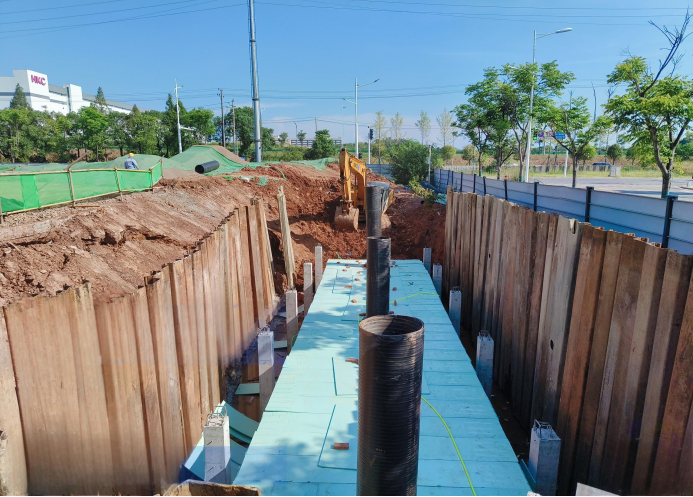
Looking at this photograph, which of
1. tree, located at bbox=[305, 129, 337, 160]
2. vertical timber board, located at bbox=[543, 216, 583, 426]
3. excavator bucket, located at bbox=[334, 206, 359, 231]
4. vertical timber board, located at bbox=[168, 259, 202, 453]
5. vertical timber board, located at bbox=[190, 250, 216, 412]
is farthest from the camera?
tree, located at bbox=[305, 129, 337, 160]

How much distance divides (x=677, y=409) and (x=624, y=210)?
4.70 m

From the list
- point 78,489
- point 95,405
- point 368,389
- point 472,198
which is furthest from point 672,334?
point 472,198

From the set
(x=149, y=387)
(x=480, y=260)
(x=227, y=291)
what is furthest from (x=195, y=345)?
(x=480, y=260)

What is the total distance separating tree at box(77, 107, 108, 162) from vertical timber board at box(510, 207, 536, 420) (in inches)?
2045

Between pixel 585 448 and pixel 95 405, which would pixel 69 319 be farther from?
pixel 585 448

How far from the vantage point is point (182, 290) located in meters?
5.91

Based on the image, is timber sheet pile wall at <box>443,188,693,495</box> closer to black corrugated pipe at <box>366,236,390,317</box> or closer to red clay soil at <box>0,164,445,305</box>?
black corrugated pipe at <box>366,236,390,317</box>

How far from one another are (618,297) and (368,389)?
302 centimetres

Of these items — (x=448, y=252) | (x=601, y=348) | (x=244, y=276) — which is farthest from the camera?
(x=448, y=252)

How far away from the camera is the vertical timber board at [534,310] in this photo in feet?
20.6

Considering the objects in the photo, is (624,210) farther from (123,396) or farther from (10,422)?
(10,422)

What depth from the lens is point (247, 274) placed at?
405 inches

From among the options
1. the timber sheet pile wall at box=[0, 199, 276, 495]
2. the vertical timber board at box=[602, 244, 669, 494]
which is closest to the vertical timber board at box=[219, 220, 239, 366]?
A: the timber sheet pile wall at box=[0, 199, 276, 495]

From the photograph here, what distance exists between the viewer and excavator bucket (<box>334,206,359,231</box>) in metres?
18.0
